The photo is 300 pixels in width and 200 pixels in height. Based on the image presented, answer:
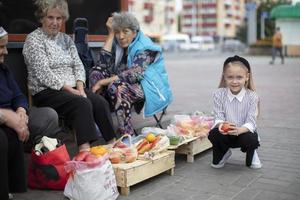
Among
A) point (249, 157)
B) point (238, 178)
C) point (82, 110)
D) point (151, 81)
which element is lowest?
point (238, 178)

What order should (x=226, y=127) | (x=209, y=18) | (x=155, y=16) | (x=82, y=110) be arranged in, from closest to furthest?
1. (x=82, y=110)
2. (x=226, y=127)
3. (x=155, y=16)
4. (x=209, y=18)

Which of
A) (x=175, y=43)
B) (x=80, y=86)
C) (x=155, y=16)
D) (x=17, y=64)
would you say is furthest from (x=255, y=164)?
(x=155, y=16)

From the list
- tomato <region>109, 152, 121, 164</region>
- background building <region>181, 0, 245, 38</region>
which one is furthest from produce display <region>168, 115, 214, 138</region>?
background building <region>181, 0, 245, 38</region>

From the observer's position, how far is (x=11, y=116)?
3.71 meters

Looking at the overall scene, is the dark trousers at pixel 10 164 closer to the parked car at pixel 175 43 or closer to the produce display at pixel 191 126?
the produce display at pixel 191 126

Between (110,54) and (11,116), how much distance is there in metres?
2.07

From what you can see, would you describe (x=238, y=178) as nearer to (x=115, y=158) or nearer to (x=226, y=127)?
(x=226, y=127)

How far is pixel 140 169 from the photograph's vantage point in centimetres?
411

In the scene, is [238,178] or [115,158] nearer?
[115,158]

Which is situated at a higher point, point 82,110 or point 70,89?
point 70,89

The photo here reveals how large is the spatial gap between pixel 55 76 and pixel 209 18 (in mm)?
116784

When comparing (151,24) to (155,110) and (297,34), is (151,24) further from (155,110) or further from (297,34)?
(155,110)

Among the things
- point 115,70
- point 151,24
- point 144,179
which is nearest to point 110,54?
point 115,70

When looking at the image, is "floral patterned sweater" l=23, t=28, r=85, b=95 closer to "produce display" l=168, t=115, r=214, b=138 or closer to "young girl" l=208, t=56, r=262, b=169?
"produce display" l=168, t=115, r=214, b=138
